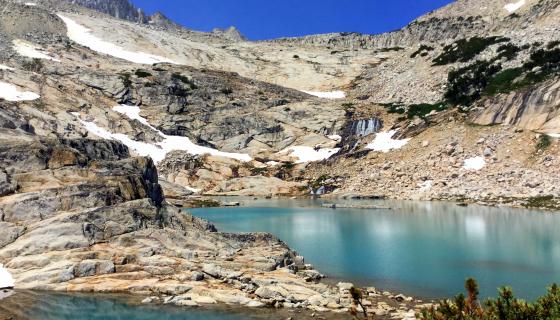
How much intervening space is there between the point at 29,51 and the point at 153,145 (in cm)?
4298

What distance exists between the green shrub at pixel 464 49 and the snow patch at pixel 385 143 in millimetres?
32349

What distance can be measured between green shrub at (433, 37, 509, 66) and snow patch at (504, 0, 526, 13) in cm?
4356

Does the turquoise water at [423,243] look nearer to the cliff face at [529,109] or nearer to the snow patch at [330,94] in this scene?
the cliff face at [529,109]

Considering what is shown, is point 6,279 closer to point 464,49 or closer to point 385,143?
point 385,143

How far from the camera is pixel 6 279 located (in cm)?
2711

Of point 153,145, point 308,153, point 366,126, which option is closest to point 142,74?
point 153,145

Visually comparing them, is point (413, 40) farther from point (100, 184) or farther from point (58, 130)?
point (100, 184)

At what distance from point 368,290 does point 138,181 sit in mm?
19860

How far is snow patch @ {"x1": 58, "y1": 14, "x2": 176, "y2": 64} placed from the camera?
135 m

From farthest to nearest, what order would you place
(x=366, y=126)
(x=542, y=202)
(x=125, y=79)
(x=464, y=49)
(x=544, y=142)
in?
(x=464, y=49)
(x=125, y=79)
(x=366, y=126)
(x=544, y=142)
(x=542, y=202)

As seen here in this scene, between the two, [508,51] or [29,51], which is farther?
[29,51]

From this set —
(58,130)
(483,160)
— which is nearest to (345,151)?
(483,160)

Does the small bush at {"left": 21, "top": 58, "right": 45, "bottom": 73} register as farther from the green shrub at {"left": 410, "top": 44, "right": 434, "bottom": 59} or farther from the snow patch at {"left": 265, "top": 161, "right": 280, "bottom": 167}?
the green shrub at {"left": 410, "top": 44, "right": 434, "bottom": 59}

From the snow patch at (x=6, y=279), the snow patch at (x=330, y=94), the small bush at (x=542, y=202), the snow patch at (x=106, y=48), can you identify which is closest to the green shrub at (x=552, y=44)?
the small bush at (x=542, y=202)
